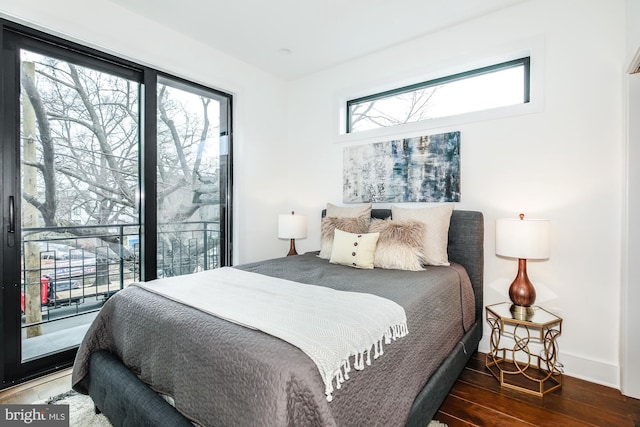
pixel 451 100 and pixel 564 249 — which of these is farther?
pixel 451 100

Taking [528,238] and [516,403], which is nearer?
[516,403]

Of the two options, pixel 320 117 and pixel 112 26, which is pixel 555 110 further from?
pixel 112 26

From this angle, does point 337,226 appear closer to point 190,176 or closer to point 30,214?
point 190,176

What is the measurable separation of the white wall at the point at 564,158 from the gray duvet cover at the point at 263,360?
2.88ft

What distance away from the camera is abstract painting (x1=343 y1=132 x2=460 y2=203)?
2.69 metres

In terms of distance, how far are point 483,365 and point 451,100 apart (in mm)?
2217

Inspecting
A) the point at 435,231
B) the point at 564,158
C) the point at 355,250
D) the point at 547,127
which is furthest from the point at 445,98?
the point at 355,250

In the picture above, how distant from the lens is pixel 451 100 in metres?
2.83

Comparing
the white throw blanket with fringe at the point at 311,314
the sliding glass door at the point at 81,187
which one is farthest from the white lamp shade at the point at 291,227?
the white throw blanket with fringe at the point at 311,314

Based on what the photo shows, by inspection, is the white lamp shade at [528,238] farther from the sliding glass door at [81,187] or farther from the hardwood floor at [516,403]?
the sliding glass door at [81,187]

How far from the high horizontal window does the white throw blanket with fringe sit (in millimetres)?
2084

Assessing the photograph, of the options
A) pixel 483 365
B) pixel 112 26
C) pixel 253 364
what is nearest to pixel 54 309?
pixel 112 26

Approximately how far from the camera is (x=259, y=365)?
0.95m

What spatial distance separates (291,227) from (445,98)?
1.95 m
